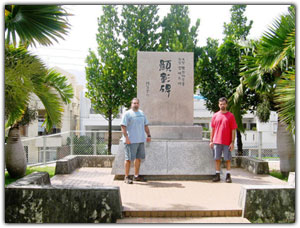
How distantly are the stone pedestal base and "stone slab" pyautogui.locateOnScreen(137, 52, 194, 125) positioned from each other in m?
0.95

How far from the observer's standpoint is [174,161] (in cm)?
646

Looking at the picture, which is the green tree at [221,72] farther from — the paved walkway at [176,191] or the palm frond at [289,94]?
the palm frond at [289,94]

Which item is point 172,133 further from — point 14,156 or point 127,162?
point 14,156

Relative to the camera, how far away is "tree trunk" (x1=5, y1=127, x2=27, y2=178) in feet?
25.7

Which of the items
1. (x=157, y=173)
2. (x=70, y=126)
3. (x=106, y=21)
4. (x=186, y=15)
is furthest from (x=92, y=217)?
(x=70, y=126)

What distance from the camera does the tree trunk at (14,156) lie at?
25.7ft

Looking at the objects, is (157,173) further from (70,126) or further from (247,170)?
(70,126)

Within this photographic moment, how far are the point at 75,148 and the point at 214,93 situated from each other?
18.2ft

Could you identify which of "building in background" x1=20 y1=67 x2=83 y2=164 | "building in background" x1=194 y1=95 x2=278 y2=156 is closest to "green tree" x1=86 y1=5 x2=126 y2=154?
"building in background" x1=20 y1=67 x2=83 y2=164

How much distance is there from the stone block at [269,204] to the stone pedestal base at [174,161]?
2364 millimetres

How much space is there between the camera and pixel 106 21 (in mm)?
13039

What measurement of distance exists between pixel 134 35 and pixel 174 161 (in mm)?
7537

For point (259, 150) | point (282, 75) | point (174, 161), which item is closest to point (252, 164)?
point (174, 161)

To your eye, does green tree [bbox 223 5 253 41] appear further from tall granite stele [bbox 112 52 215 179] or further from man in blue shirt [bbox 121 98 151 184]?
man in blue shirt [bbox 121 98 151 184]
